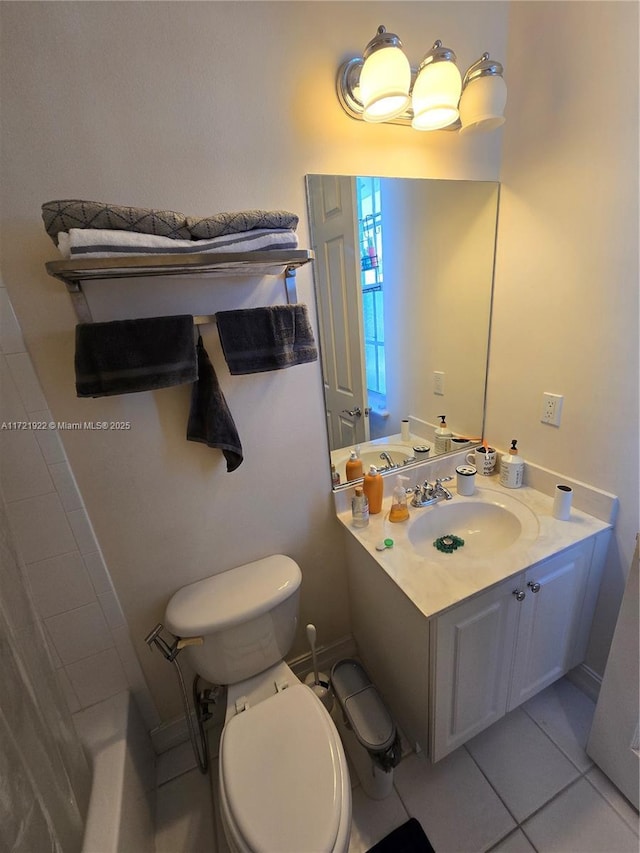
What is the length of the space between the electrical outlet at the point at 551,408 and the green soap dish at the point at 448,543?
1.86 ft

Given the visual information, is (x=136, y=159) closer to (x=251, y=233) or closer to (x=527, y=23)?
(x=251, y=233)

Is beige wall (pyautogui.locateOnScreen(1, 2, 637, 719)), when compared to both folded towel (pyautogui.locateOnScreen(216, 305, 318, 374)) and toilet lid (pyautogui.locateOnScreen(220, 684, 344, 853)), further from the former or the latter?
toilet lid (pyautogui.locateOnScreen(220, 684, 344, 853))

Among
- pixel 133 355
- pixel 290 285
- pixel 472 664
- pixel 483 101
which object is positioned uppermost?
pixel 483 101

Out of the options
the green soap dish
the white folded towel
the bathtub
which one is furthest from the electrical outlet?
the bathtub

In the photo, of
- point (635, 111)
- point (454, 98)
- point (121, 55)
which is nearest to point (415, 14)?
point (454, 98)

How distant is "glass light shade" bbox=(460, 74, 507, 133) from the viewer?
0.93 m

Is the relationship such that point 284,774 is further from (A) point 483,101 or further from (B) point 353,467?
(A) point 483,101

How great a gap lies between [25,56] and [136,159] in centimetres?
25

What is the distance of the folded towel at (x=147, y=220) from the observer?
2.26ft

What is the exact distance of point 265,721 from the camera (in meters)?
0.99

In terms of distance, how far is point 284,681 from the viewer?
3.76 ft

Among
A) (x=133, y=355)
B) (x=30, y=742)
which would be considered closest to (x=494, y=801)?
(x=30, y=742)

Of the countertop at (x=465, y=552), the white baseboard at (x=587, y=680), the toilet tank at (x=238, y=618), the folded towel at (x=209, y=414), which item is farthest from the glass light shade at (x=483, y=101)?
the white baseboard at (x=587, y=680)

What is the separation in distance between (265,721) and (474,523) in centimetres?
99
